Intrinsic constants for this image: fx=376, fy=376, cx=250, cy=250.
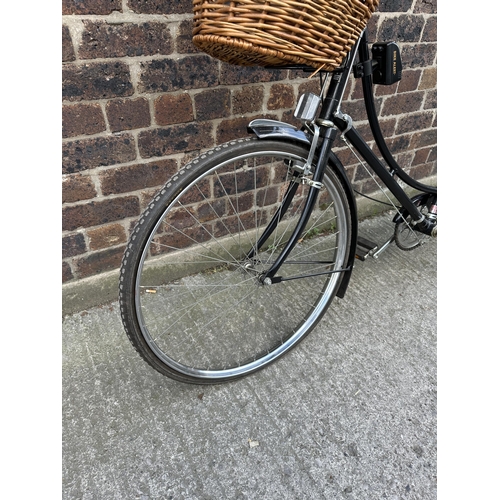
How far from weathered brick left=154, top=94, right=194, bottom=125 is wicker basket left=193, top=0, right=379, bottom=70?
1.80 feet

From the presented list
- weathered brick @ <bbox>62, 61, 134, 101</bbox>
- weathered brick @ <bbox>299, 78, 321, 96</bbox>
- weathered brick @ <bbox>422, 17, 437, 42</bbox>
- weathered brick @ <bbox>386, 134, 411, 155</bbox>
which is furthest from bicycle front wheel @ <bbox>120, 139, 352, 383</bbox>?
weathered brick @ <bbox>422, 17, 437, 42</bbox>

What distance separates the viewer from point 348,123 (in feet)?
4.28

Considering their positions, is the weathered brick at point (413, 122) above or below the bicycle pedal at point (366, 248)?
above

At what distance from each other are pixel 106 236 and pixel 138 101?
1.97 feet

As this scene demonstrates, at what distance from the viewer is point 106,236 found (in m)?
1.67

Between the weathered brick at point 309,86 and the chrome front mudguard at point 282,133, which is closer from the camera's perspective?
the chrome front mudguard at point 282,133

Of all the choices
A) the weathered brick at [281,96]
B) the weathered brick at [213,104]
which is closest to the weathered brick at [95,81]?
the weathered brick at [213,104]

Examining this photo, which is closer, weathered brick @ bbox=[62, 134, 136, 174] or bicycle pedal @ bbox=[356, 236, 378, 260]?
weathered brick @ bbox=[62, 134, 136, 174]

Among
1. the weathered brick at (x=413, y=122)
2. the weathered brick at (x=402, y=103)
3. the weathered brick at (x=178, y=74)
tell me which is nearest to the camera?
the weathered brick at (x=178, y=74)

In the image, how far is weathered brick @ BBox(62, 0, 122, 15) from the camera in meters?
1.18

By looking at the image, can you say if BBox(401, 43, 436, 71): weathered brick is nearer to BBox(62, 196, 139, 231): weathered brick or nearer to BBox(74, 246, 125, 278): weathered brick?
BBox(62, 196, 139, 231): weathered brick

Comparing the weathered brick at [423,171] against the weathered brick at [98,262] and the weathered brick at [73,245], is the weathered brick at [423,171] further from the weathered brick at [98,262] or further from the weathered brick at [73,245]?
the weathered brick at [73,245]

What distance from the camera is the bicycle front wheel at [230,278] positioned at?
4.85ft

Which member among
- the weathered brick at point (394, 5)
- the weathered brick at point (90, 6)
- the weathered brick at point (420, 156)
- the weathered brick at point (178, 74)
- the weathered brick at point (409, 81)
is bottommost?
the weathered brick at point (420, 156)
